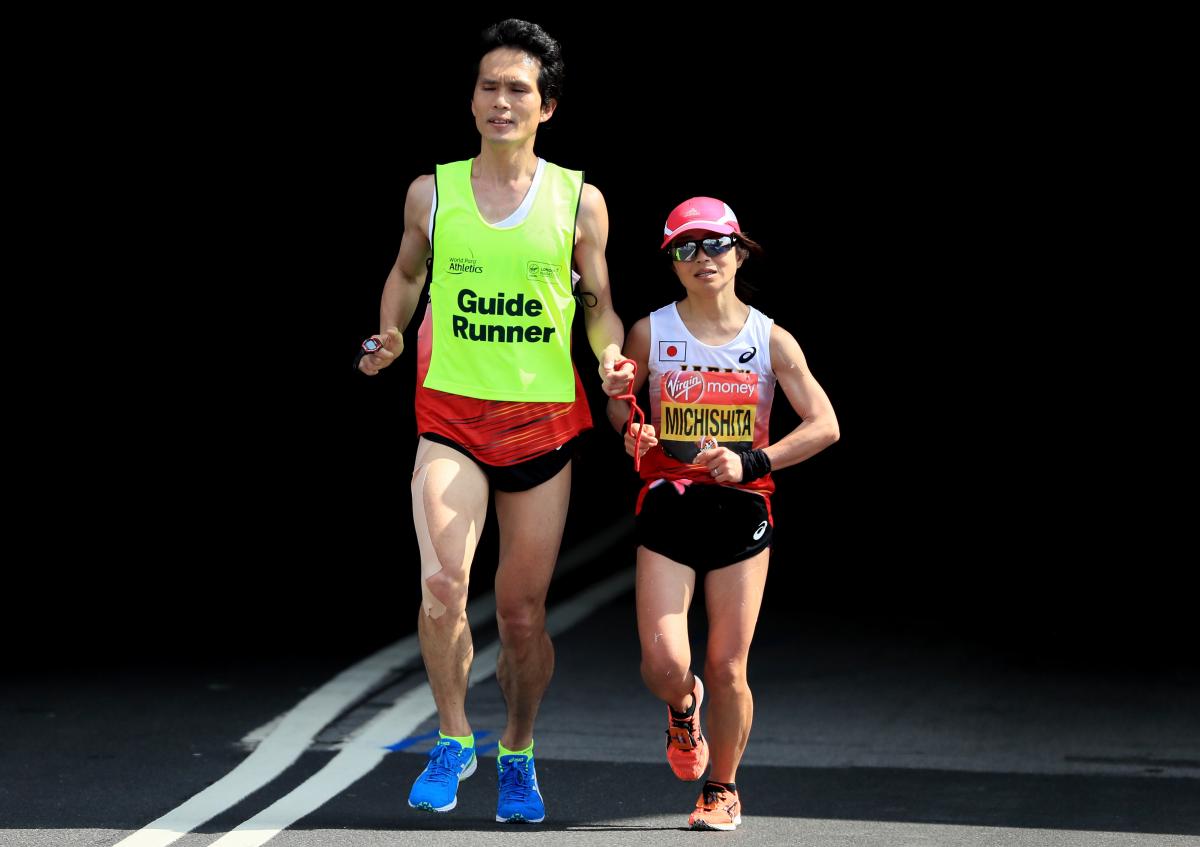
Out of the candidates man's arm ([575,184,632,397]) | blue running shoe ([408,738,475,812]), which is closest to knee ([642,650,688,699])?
blue running shoe ([408,738,475,812])

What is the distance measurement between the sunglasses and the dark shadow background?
3807mm

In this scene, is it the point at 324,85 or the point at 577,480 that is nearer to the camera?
the point at 577,480

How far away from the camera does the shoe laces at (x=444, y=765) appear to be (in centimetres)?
562

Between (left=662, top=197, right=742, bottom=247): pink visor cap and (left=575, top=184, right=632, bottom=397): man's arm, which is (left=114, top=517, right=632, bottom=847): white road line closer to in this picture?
(left=575, top=184, right=632, bottom=397): man's arm

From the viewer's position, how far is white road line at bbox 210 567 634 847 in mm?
5543

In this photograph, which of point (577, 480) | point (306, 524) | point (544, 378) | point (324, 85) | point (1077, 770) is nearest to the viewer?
point (544, 378)

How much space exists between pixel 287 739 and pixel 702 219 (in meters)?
2.65

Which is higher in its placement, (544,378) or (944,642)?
(544,378)

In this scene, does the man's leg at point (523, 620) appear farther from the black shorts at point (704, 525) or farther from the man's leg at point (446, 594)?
the black shorts at point (704, 525)

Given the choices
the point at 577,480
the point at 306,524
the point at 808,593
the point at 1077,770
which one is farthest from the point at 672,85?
the point at 1077,770

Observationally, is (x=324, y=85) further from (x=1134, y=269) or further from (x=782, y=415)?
(x=1134, y=269)

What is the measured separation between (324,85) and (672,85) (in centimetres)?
567

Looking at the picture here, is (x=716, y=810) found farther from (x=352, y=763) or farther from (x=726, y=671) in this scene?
(x=352, y=763)

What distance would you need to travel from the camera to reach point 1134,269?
26562mm
